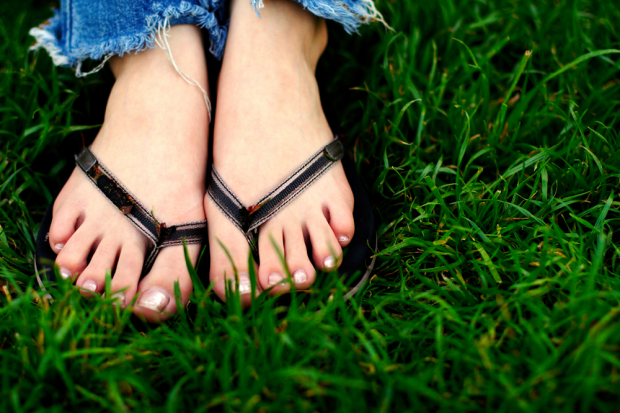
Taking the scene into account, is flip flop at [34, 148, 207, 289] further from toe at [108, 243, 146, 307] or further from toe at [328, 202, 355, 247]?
toe at [328, 202, 355, 247]

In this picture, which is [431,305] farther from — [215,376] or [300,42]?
[300,42]

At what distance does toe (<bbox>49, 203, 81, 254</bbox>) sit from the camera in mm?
934

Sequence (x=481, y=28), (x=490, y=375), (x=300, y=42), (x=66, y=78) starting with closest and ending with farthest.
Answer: (x=490, y=375) → (x=300, y=42) → (x=66, y=78) → (x=481, y=28)

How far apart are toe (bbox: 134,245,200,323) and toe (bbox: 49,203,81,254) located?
0.79 ft

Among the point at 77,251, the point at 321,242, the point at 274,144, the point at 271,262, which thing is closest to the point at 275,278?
the point at 271,262

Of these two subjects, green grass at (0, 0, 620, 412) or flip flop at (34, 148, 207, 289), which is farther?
flip flop at (34, 148, 207, 289)

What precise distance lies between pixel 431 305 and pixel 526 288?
190mm

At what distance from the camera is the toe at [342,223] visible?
3.11 feet

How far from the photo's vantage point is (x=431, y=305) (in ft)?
2.63

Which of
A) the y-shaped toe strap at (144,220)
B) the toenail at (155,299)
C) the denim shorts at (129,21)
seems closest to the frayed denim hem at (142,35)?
the denim shorts at (129,21)

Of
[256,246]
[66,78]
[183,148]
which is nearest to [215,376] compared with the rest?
[256,246]

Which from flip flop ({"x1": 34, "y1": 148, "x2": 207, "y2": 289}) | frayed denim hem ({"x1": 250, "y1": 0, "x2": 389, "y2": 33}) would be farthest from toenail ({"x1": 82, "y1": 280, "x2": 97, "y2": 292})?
frayed denim hem ({"x1": 250, "y1": 0, "x2": 389, "y2": 33})

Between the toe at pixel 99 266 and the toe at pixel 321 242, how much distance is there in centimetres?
47

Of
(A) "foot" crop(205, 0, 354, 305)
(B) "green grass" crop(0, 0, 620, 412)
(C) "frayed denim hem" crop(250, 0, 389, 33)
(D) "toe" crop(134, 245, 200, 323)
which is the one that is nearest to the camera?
(B) "green grass" crop(0, 0, 620, 412)
